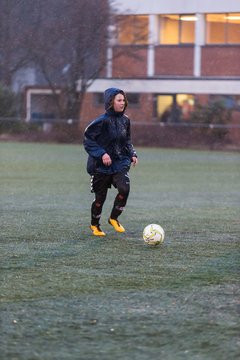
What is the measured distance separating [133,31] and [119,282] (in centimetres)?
3144

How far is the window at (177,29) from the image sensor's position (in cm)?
3744

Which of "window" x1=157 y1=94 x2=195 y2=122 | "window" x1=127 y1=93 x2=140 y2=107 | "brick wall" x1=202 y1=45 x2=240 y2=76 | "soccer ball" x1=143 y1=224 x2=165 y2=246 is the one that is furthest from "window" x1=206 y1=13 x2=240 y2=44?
"soccer ball" x1=143 y1=224 x2=165 y2=246

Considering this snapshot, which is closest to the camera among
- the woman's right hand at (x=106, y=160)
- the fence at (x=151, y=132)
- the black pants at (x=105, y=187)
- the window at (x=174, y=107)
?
the woman's right hand at (x=106, y=160)

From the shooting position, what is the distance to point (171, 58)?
129 feet

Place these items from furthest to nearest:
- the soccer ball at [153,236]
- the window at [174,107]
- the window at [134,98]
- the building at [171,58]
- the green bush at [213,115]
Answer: the window at [134,98] → the window at [174,107] → the green bush at [213,115] → the building at [171,58] → the soccer ball at [153,236]

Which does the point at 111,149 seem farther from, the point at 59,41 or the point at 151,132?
the point at 151,132

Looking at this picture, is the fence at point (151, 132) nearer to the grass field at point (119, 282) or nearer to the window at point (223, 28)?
the window at point (223, 28)

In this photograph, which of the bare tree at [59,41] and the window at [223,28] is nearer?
the bare tree at [59,41]

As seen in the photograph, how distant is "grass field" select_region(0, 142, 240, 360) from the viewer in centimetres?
481

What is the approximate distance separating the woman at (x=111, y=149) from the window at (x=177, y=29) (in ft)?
93.1

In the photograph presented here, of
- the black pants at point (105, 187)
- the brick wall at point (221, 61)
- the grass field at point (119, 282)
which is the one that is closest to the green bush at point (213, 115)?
the brick wall at point (221, 61)

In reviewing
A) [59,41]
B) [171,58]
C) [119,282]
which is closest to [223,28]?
Result: [171,58]

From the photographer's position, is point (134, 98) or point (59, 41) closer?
point (59, 41)

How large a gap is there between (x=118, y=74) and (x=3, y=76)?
5.47m
